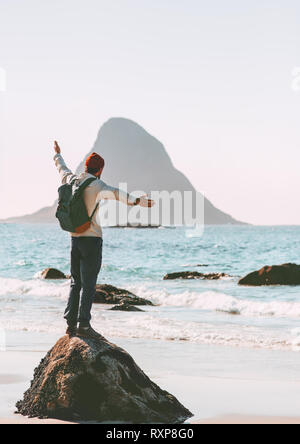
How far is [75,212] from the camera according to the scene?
6.24 metres

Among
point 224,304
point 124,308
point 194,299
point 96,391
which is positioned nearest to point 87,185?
point 96,391

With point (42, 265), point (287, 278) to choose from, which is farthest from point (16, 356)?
point (42, 265)

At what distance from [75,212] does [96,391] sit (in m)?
1.74

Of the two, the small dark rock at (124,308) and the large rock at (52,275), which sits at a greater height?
the small dark rock at (124,308)

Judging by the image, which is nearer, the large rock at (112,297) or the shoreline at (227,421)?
the shoreline at (227,421)

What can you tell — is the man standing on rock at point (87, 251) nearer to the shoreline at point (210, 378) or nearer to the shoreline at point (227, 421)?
the shoreline at point (227, 421)

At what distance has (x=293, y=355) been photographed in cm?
1094

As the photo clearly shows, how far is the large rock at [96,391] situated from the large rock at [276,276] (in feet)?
67.8

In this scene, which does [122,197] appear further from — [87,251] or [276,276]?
[276,276]

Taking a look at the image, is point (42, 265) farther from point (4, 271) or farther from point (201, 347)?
point (201, 347)

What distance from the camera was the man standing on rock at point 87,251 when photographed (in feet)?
20.5

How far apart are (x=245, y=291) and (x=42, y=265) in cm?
2251

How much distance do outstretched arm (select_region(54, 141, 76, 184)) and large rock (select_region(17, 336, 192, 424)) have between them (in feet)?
5.46

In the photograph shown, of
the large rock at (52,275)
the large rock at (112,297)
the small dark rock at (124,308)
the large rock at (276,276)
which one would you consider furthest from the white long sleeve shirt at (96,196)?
the large rock at (52,275)
